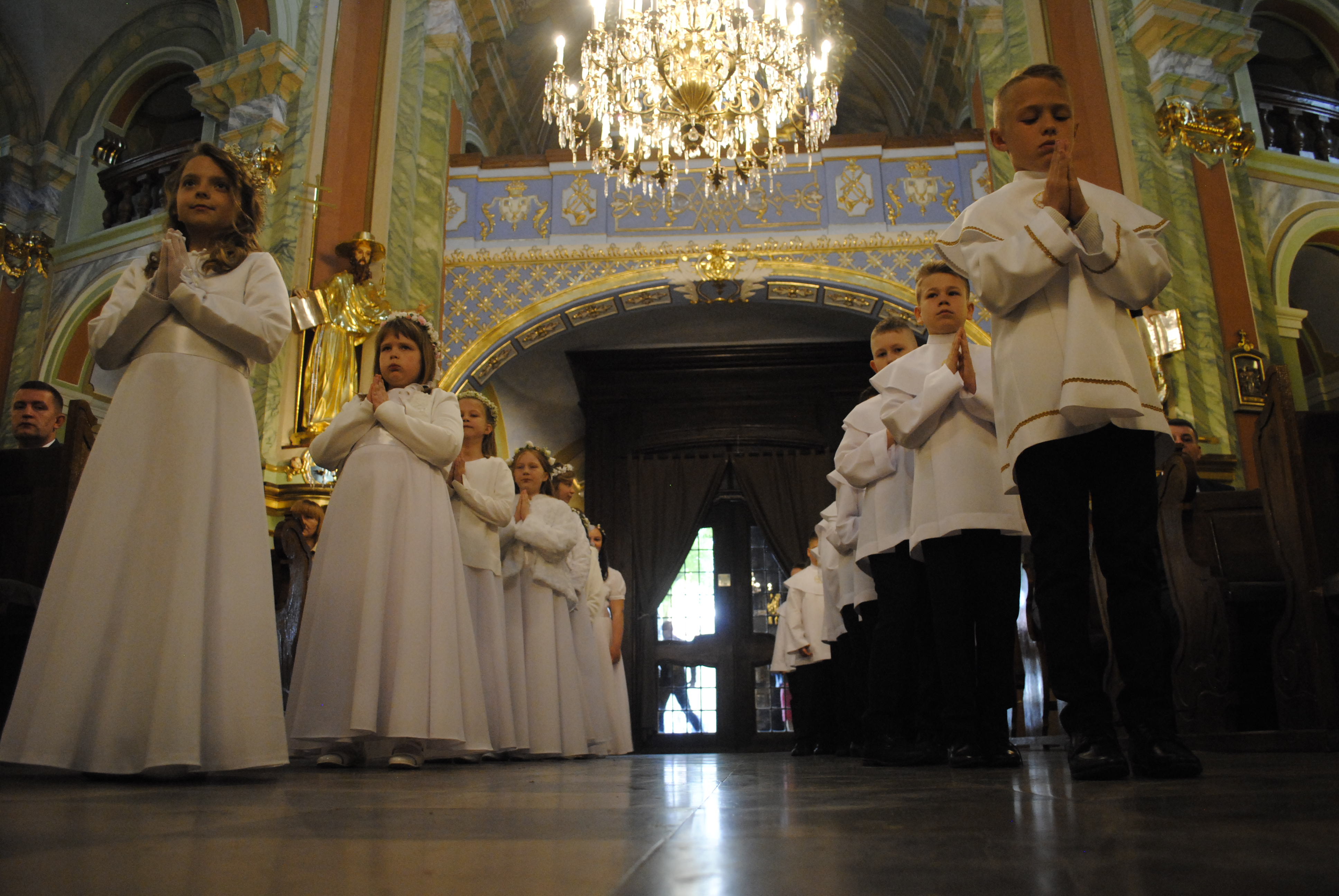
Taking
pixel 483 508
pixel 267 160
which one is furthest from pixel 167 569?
pixel 267 160

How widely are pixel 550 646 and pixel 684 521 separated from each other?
6584mm

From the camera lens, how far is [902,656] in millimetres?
2705

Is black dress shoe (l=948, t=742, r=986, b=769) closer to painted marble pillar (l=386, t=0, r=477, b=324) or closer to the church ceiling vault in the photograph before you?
painted marble pillar (l=386, t=0, r=477, b=324)

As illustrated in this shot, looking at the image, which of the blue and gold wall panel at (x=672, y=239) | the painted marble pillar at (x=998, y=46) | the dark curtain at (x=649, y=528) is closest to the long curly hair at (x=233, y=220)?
the blue and gold wall panel at (x=672, y=239)

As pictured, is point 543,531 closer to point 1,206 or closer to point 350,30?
point 350,30

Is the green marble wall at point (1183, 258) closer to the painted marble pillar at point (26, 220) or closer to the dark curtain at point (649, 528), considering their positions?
the dark curtain at point (649, 528)

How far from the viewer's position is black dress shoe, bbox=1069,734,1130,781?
1673mm

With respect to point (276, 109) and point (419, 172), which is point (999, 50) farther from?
point (276, 109)

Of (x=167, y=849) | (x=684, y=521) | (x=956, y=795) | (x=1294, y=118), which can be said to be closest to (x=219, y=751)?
(x=167, y=849)

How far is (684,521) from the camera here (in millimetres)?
10922

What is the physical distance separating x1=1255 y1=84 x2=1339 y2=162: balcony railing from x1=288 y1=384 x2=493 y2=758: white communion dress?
8792mm

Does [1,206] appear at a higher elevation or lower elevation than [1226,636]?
higher

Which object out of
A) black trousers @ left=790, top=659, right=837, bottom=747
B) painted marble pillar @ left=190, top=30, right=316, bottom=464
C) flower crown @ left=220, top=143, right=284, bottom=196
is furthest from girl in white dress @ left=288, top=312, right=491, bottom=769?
flower crown @ left=220, top=143, right=284, bottom=196

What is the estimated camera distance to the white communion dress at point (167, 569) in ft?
6.60
